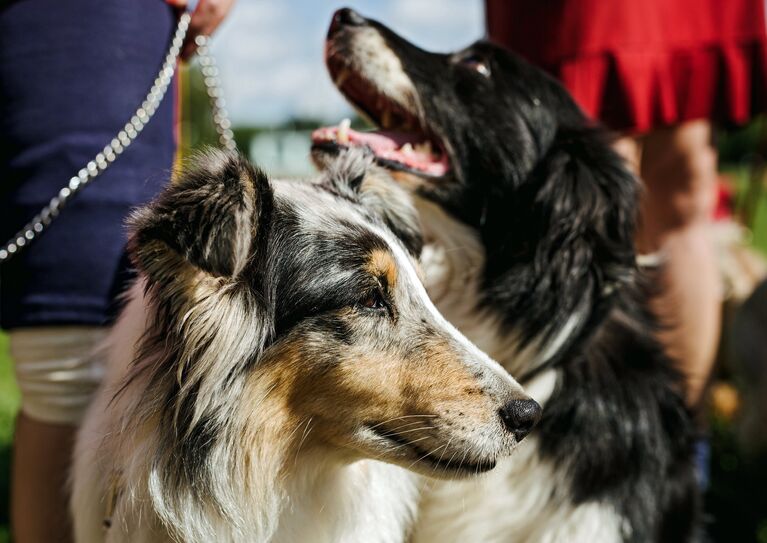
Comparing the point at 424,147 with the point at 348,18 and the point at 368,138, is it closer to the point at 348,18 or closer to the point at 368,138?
the point at 368,138

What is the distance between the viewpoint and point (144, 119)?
2.37 metres

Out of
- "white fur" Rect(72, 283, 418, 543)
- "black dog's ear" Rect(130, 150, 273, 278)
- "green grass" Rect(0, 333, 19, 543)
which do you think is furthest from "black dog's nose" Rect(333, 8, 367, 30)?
"green grass" Rect(0, 333, 19, 543)

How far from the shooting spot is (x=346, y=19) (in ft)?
9.34

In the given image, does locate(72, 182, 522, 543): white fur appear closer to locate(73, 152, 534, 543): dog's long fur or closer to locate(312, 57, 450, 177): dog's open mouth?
locate(73, 152, 534, 543): dog's long fur

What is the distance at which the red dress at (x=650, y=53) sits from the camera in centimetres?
311

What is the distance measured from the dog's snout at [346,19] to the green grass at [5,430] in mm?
2488

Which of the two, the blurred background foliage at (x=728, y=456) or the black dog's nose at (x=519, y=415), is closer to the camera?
the black dog's nose at (x=519, y=415)

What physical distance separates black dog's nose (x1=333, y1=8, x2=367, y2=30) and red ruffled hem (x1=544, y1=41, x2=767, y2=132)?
2.72 feet

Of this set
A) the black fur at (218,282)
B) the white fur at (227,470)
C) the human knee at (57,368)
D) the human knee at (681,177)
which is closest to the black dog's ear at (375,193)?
the white fur at (227,470)

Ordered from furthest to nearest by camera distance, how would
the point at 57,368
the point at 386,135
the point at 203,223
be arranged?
the point at 386,135 < the point at 57,368 < the point at 203,223

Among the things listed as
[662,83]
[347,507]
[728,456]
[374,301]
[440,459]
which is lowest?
[728,456]

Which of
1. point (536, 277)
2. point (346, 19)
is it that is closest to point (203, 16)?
point (346, 19)

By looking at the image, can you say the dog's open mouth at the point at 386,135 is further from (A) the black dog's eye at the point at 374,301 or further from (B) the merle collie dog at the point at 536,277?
(A) the black dog's eye at the point at 374,301

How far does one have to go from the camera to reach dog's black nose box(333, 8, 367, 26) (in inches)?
112
